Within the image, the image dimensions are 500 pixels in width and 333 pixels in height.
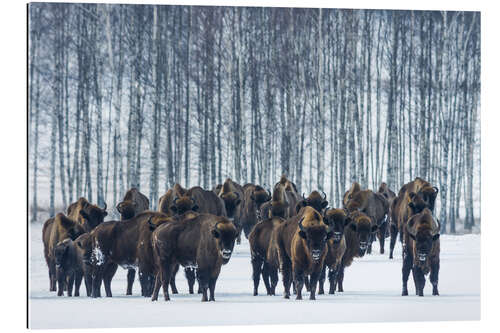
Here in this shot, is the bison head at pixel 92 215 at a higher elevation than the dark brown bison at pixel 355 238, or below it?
higher

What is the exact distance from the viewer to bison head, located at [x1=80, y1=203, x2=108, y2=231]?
14828mm

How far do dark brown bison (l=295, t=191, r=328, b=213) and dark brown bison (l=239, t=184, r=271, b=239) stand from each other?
1.69 ft

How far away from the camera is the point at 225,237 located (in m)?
14.1

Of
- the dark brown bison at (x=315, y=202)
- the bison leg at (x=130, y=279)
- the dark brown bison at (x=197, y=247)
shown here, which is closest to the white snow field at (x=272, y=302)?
the bison leg at (x=130, y=279)

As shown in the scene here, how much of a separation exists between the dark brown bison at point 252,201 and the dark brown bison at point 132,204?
128 cm

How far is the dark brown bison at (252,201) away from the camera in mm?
15375

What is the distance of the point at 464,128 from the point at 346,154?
1576 millimetres

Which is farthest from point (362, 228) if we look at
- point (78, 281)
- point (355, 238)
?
point (78, 281)

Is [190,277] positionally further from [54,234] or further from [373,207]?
[373,207]

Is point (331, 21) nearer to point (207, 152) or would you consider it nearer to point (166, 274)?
point (207, 152)

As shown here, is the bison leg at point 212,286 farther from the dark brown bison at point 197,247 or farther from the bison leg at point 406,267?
the bison leg at point 406,267

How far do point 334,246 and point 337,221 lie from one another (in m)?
0.32

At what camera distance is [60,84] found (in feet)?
47.9
